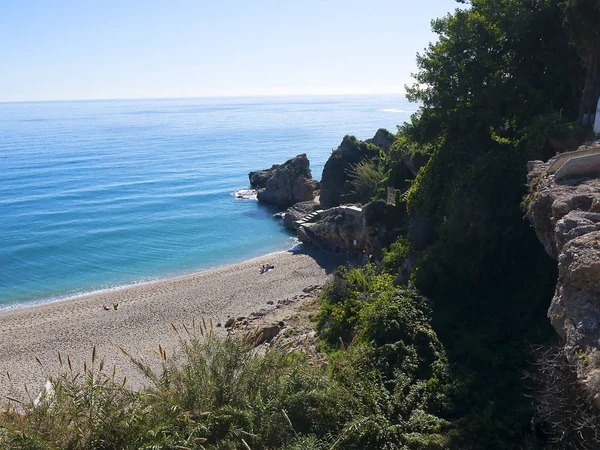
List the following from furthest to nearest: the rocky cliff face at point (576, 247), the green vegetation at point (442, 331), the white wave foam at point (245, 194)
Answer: the white wave foam at point (245, 194)
the green vegetation at point (442, 331)
the rocky cliff face at point (576, 247)

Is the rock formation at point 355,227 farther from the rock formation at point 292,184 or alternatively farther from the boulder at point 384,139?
the boulder at point 384,139

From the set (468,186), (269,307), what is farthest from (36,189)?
(468,186)

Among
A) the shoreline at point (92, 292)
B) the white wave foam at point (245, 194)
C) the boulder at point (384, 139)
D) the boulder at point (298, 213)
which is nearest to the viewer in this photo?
A: the shoreline at point (92, 292)

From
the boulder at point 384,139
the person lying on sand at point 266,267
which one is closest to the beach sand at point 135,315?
the person lying on sand at point 266,267

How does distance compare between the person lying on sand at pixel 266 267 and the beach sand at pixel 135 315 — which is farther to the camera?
the person lying on sand at pixel 266 267

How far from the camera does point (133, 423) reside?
29.1 feet

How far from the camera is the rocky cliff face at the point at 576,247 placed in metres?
7.22

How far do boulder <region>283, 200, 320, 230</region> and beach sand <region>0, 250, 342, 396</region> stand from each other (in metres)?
9.03

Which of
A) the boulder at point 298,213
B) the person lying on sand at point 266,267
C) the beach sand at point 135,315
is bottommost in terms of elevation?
the beach sand at point 135,315

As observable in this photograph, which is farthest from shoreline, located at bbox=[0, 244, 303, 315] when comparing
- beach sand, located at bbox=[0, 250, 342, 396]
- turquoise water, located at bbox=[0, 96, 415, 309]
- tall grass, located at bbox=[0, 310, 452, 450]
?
tall grass, located at bbox=[0, 310, 452, 450]

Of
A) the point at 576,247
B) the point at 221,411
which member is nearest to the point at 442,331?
the point at 576,247

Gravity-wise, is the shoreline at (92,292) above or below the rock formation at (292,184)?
below

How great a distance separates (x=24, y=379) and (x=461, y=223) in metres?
19.5

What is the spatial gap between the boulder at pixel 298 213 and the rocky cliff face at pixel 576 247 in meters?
31.5
